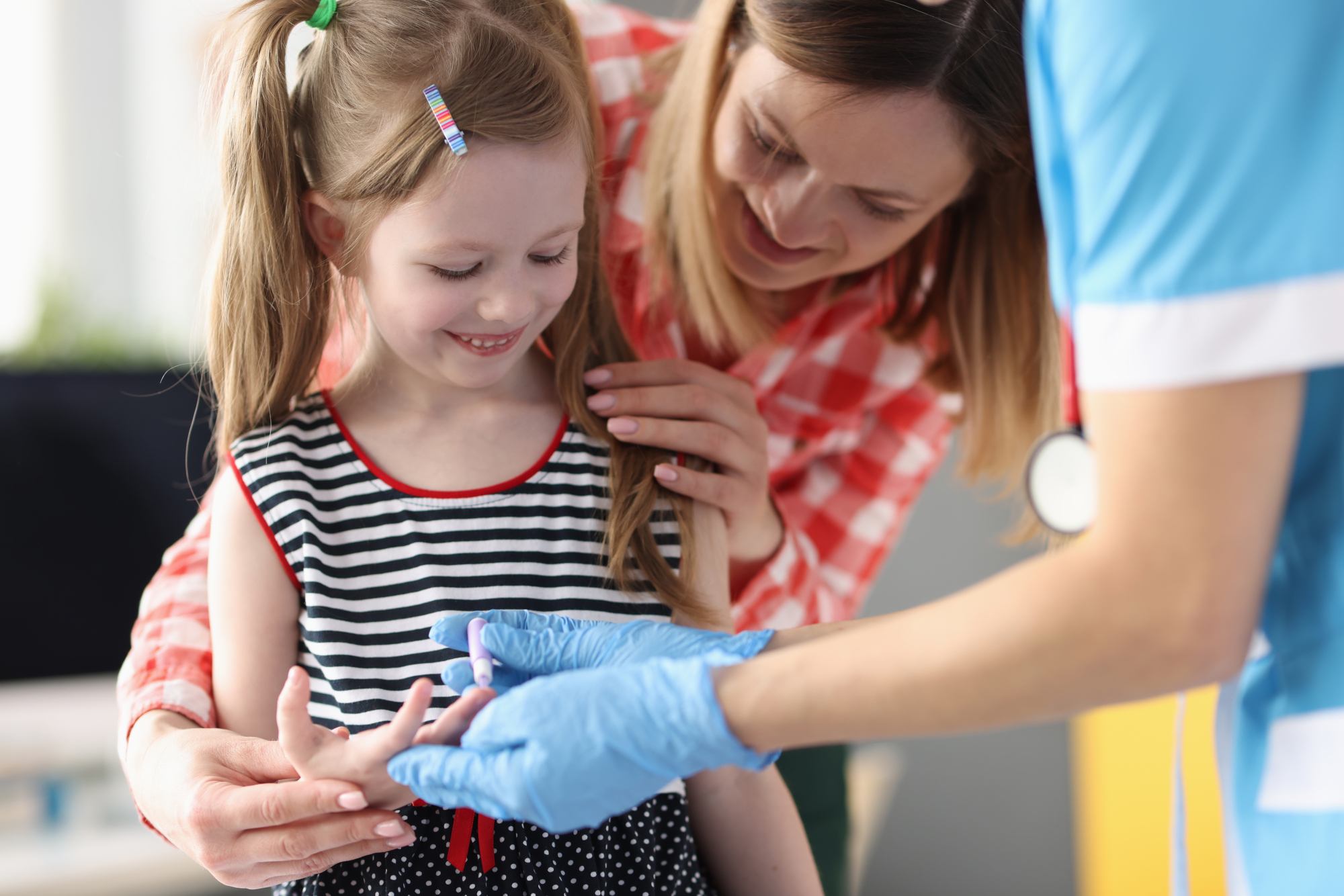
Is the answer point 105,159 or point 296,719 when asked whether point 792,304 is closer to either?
point 296,719

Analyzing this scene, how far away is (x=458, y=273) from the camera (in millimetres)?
922

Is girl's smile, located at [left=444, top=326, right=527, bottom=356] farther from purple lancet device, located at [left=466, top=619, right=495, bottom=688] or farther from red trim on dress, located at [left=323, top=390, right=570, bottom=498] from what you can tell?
purple lancet device, located at [left=466, top=619, right=495, bottom=688]

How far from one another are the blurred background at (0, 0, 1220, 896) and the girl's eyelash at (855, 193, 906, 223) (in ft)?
4.67

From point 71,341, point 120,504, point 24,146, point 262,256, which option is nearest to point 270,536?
point 262,256

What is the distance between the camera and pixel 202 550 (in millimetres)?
1163

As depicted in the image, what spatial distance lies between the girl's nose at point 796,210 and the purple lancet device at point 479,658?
54 centimetres

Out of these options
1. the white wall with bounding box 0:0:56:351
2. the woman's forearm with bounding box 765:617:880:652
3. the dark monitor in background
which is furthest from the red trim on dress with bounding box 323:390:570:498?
the white wall with bounding box 0:0:56:351

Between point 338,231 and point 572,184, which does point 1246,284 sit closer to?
point 572,184

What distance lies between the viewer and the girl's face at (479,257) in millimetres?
900

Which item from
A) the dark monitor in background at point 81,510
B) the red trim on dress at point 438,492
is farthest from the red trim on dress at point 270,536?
the dark monitor in background at point 81,510

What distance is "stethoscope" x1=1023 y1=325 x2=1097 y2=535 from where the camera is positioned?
105 centimetres

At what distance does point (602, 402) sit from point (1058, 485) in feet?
1.66

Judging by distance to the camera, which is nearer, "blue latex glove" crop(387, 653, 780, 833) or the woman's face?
"blue latex glove" crop(387, 653, 780, 833)

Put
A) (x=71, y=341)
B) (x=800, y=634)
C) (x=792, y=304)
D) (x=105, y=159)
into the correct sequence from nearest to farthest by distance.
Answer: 1. (x=800, y=634)
2. (x=792, y=304)
3. (x=71, y=341)
4. (x=105, y=159)
